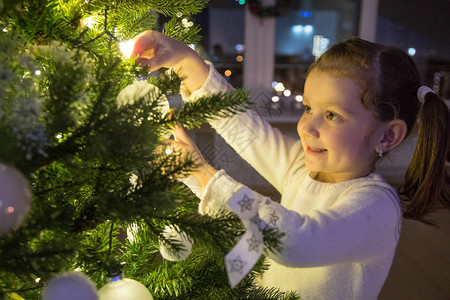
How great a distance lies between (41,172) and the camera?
0.45 meters

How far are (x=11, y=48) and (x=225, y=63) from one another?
3.03m

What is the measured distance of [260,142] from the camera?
92cm

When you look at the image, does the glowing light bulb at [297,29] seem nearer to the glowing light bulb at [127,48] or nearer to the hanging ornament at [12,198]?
the glowing light bulb at [127,48]

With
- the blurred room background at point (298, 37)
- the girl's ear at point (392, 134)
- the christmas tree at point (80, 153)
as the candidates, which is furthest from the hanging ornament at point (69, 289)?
the blurred room background at point (298, 37)

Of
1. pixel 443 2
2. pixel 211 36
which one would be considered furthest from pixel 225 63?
pixel 443 2

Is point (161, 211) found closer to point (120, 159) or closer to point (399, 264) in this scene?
point (120, 159)

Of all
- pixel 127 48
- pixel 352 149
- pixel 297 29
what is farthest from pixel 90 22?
pixel 297 29

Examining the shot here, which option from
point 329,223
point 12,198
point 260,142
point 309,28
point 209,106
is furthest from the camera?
point 309,28

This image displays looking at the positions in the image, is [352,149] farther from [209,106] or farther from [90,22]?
[90,22]

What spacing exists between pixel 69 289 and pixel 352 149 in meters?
0.57

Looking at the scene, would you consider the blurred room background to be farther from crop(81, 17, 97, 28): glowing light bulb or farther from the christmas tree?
the christmas tree

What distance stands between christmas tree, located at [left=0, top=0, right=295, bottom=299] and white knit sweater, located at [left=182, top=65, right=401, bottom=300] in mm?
86

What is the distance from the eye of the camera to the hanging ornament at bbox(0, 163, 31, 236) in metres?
0.35

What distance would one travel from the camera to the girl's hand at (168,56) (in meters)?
0.65
